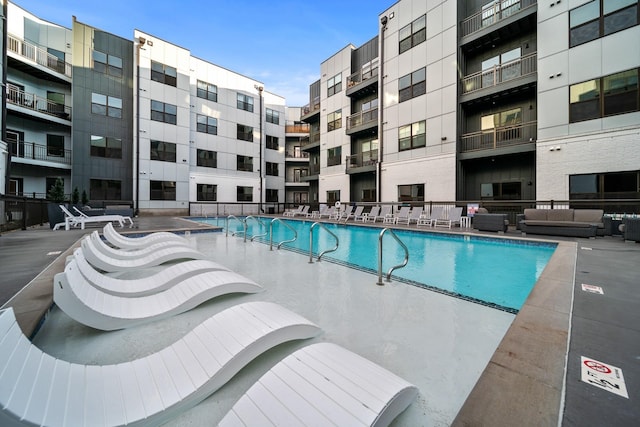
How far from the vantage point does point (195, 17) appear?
77.5ft

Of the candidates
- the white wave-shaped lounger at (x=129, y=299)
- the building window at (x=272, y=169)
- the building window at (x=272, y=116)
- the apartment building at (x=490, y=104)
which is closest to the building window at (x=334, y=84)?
the apartment building at (x=490, y=104)

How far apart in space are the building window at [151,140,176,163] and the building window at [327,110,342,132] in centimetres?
1235

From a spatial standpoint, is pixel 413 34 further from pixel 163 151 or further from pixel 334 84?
pixel 163 151

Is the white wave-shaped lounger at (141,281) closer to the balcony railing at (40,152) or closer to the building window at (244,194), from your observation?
the balcony railing at (40,152)

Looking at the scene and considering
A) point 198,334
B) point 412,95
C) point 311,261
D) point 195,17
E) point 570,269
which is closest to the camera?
point 198,334

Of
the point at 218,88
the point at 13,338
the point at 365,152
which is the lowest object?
the point at 13,338

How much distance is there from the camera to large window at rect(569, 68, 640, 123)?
1004 cm

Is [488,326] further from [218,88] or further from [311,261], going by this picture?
[218,88]

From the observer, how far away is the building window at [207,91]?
23.5 m

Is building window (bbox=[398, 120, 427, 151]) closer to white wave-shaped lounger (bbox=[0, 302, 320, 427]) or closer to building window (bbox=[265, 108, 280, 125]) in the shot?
white wave-shaped lounger (bbox=[0, 302, 320, 427])

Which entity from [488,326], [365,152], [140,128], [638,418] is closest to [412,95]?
[365,152]

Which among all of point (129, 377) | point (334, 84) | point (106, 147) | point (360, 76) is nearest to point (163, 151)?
point (106, 147)

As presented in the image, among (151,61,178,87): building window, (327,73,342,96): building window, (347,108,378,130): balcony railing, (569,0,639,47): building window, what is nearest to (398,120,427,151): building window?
(347,108,378,130): balcony railing

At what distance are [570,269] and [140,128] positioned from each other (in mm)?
24146
